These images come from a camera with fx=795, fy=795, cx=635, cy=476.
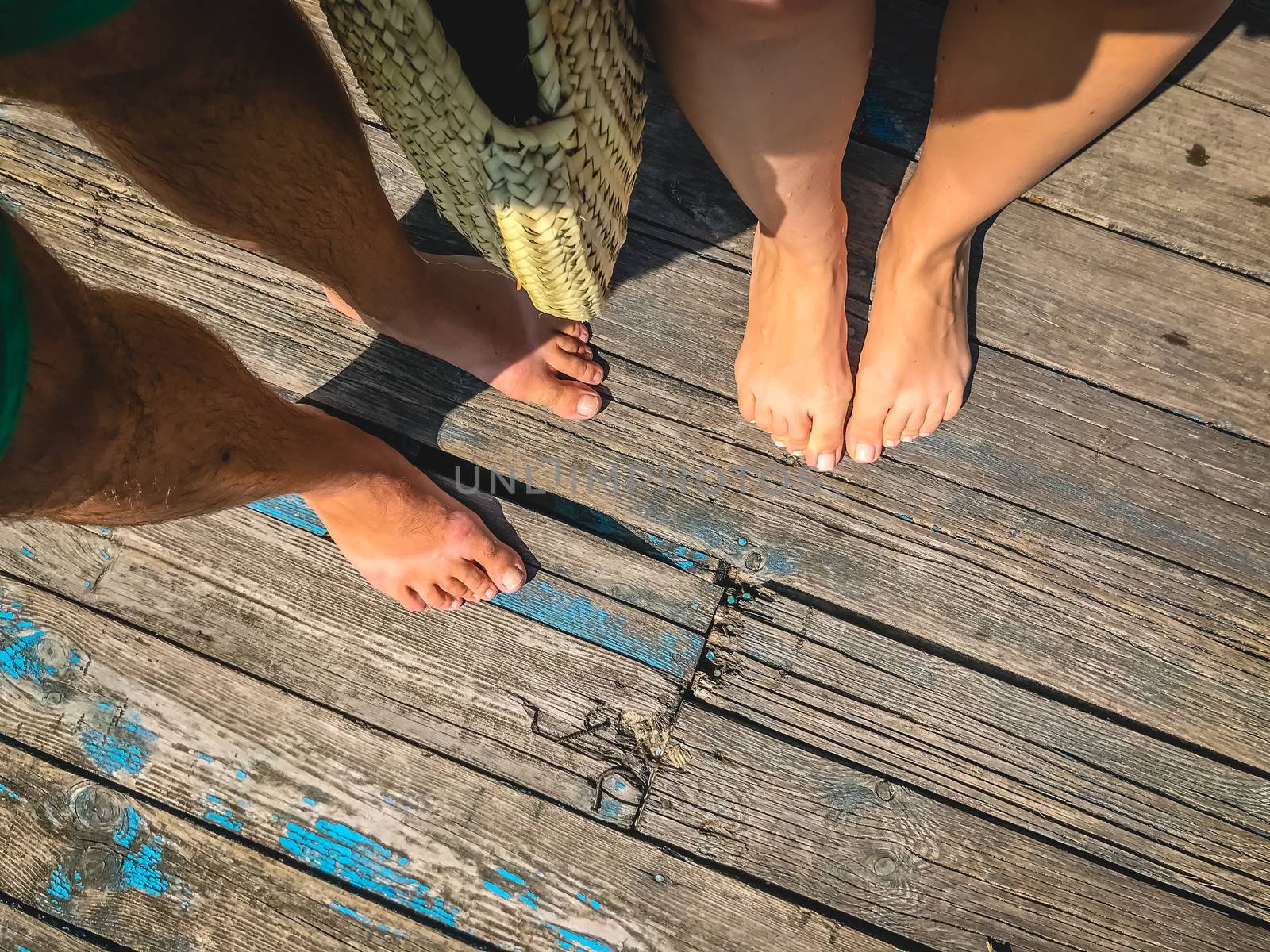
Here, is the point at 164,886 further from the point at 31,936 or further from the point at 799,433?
the point at 799,433

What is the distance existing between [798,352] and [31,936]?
1671mm

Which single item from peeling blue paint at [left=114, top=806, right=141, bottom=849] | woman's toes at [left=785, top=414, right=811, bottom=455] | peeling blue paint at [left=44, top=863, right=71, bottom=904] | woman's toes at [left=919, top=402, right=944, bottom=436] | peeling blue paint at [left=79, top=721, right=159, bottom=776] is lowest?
peeling blue paint at [left=44, top=863, right=71, bottom=904]

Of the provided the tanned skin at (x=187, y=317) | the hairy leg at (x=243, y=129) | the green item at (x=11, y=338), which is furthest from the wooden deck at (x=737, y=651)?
the green item at (x=11, y=338)

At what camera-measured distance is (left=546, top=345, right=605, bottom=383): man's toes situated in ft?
4.67

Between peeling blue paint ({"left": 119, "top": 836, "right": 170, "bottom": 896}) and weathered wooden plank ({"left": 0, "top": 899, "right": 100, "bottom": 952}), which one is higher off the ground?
peeling blue paint ({"left": 119, "top": 836, "right": 170, "bottom": 896})

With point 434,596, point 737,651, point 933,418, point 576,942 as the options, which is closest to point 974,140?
point 933,418

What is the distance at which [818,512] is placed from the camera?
1.44 metres

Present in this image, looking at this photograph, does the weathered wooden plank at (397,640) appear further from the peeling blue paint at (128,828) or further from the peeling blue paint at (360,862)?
the peeling blue paint at (128,828)

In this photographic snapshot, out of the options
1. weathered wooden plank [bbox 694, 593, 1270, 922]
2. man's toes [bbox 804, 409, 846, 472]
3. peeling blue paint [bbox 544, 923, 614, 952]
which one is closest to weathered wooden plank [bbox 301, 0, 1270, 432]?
man's toes [bbox 804, 409, 846, 472]

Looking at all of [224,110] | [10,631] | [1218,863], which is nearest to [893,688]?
[1218,863]

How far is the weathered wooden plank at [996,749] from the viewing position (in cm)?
135

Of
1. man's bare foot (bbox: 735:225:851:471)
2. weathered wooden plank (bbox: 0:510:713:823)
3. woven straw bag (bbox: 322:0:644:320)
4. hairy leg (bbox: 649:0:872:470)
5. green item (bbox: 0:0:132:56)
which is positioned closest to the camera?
green item (bbox: 0:0:132:56)

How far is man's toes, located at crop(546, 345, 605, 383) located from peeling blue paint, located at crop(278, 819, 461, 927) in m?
0.89

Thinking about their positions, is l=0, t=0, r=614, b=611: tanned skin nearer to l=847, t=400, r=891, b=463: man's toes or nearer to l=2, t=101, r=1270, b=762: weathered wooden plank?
l=2, t=101, r=1270, b=762: weathered wooden plank
